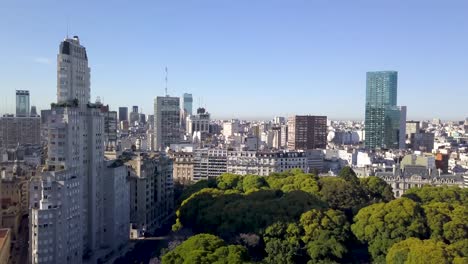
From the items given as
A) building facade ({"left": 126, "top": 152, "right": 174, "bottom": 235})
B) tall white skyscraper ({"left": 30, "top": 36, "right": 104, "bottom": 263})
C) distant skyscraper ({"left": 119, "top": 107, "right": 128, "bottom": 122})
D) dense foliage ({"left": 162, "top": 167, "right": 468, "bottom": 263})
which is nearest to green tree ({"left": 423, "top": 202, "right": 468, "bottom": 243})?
dense foliage ({"left": 162, "top": 167, "right": 468, "bottom": 263})

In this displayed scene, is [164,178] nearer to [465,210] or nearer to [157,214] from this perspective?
[157,214]

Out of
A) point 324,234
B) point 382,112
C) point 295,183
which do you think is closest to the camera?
point 324,234

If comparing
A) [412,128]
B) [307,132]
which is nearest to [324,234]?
[307,132]

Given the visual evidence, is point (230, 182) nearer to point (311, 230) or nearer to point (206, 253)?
point (311, 230)

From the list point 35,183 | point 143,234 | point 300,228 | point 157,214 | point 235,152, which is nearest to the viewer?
point 35,183

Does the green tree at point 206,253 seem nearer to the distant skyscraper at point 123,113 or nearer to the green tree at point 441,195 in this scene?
the green tree at point 441,195

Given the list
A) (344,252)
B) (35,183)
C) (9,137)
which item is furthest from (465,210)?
(9,137)
